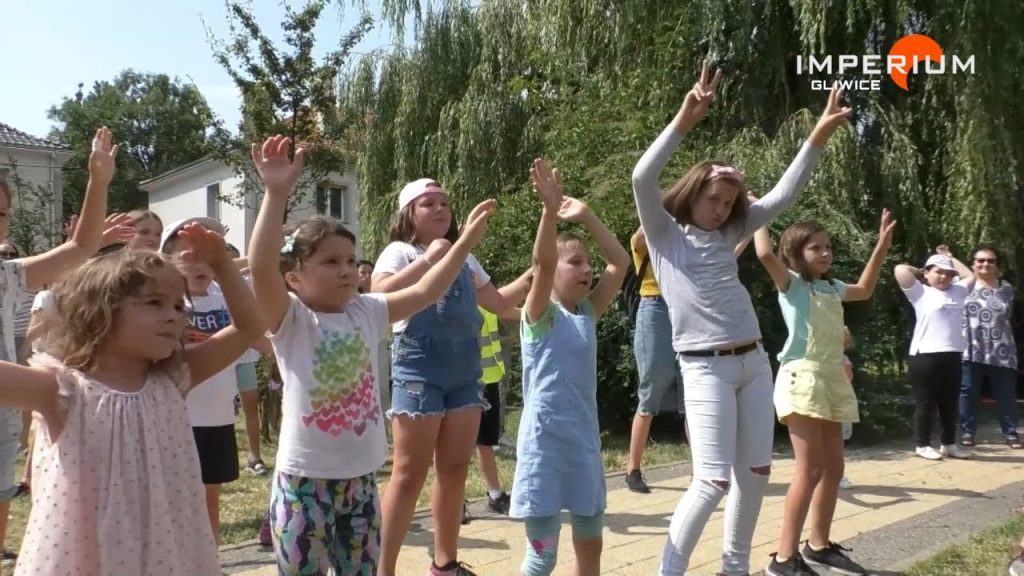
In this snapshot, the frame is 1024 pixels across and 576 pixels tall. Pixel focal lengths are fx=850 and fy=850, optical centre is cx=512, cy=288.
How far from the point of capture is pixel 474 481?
6.24 metres

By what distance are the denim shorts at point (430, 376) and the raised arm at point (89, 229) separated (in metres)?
1.26

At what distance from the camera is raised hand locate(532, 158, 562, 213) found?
3.30 m

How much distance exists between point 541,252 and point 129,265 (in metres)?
1.47

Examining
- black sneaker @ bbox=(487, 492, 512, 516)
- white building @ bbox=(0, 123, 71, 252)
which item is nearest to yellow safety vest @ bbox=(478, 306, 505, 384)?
black sneaker @ bbox=(487, 492, 512, 516)

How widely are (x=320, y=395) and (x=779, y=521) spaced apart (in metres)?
3.32

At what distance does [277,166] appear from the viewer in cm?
254

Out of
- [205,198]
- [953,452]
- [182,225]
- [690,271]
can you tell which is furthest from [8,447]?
[205,198]

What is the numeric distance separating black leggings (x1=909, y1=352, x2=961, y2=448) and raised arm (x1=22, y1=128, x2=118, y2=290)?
22.2ft

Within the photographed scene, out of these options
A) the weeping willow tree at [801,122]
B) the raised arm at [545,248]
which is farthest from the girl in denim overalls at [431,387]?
the weeping willow tree at [801,122]

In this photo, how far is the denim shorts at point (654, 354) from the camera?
5980 millimetres

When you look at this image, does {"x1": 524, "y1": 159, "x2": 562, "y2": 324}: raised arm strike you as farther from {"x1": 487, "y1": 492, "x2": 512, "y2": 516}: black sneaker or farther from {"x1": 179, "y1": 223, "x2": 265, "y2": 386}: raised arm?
{"x1": 487, "y1": 492, "x2": 512, "y2": 516}: black sneaker

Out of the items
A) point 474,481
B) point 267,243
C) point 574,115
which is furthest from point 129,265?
point 574,115

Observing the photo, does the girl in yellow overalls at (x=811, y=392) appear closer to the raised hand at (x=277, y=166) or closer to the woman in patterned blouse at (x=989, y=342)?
the raised hand at (x=277, y=166)

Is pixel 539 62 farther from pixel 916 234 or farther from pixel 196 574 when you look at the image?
pixel 196 574
